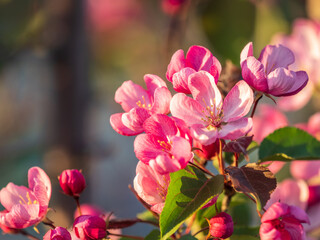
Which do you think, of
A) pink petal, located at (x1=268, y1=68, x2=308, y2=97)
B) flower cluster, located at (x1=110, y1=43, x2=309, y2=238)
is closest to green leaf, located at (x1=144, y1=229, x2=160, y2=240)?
flower cluster, located at (x1=110, y1=43, x2=309, y2=238)

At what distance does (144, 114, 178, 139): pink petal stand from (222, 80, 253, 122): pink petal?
0.08 metres

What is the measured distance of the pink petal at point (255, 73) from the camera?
2.07 feet

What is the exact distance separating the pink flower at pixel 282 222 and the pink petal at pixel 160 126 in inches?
6.0

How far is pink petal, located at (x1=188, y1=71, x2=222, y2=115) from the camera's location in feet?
2.10

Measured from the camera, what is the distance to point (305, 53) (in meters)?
1.27

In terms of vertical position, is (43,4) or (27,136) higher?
(43,4)

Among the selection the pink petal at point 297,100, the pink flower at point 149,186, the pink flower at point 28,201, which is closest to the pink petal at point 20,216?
the pink flower at point 28,201

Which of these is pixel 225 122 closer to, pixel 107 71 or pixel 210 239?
pixel 210 239

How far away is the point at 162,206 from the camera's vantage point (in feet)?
2.11

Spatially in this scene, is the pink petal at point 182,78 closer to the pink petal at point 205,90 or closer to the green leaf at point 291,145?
the pink petal at point 205,90

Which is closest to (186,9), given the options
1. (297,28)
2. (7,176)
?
(297,28)

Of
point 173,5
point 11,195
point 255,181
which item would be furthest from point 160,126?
point 173,5

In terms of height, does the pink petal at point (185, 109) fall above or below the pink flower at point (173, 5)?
below

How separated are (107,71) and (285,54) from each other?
2.25m
